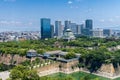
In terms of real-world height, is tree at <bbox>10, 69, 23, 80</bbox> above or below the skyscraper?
below

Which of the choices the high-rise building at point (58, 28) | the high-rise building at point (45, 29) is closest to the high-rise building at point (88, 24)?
the high-rise building at point (58, 28)

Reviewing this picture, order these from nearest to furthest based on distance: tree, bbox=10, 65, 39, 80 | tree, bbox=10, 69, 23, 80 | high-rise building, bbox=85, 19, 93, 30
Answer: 1. tree, bbox=10, 65, 39, 80
2. tree, bbox=10, 69, 23, 80
3. high-rise building, bbox=85, 19, 93, 30

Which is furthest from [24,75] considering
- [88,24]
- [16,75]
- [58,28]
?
[88,24]

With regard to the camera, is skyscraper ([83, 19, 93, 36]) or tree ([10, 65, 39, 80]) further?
skyscraper ([83, 19, 93, 36])

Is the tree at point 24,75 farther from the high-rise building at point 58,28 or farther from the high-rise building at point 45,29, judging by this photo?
the high-rise building at point 58,28

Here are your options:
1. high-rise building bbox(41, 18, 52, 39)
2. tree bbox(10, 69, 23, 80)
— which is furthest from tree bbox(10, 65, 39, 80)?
high-rise building bbox(41, 18, 52, 39)

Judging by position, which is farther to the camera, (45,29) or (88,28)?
(88,28)

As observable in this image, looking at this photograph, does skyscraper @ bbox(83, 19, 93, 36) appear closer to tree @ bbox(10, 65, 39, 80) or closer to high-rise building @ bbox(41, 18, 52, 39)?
high-rise building @ bbox(41, 18, 52, 39)

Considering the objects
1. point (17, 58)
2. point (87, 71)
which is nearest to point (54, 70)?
point (87, 71)

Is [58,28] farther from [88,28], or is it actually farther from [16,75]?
[16,75]

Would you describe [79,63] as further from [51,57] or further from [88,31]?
[88,31]
